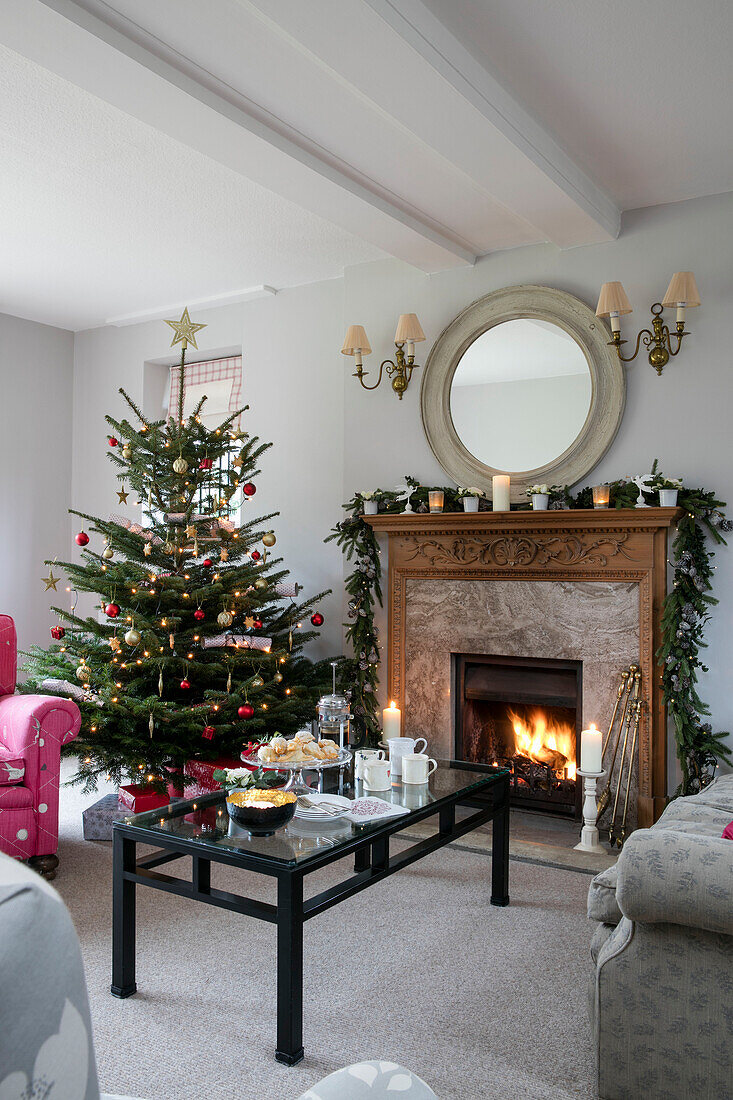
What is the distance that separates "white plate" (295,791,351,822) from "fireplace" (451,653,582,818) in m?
1.85

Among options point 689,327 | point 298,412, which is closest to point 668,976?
point 689,327

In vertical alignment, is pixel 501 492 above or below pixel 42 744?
above

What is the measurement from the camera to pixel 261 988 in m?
2.44

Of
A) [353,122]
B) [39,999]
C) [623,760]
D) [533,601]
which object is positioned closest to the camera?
[39,999]

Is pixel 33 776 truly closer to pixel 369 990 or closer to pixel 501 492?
pixel 369 990

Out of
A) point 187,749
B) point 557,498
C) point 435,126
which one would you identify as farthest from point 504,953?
point 435,126

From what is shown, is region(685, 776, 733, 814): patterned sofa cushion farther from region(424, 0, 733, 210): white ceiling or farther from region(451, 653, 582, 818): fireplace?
region(424, 0, 733, 210): white ceiling

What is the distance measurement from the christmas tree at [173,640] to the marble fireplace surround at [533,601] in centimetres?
Result: 62

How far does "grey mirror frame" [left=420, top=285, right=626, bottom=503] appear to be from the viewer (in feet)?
13.3

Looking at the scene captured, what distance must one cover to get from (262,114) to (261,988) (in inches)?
113

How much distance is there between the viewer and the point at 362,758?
2.83 meters

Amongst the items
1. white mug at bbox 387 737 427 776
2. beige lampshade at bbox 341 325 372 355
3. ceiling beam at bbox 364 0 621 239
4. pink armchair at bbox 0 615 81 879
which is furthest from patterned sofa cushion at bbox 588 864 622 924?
beige lampshade at bbox 341 325 372 355

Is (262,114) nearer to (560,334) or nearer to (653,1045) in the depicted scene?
(560,334)

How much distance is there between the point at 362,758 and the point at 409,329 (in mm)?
2443
